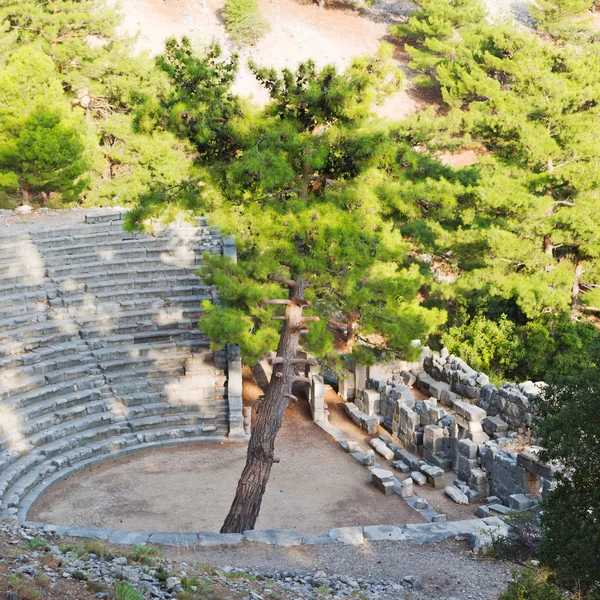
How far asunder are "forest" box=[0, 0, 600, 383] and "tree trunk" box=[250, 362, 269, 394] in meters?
1.56

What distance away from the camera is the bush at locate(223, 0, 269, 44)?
1802 inches

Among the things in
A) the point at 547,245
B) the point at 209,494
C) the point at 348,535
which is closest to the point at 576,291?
the point at 547,245

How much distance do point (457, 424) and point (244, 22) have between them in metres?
35.7

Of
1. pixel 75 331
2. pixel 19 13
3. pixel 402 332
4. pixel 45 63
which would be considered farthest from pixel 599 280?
pixel 19 13

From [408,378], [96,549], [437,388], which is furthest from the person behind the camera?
[408,378]

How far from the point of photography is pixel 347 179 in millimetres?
11258


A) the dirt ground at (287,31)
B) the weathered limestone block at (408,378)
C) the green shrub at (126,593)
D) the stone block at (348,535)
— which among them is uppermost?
the dirt ground at (287,31)

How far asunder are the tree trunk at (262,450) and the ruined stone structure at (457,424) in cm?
402

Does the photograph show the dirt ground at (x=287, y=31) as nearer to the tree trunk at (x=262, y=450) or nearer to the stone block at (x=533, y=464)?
the stone block at (x=533, y=464)

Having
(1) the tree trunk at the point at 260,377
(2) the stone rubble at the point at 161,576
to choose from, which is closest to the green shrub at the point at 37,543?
(2) the stone rubble at the point at 161,576

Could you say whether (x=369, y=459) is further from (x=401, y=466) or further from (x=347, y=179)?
(x=347, y=179)

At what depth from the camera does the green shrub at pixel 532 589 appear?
784 centimetres

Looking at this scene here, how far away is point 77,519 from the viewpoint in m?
12.1

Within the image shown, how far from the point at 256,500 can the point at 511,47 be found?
89.4ft
